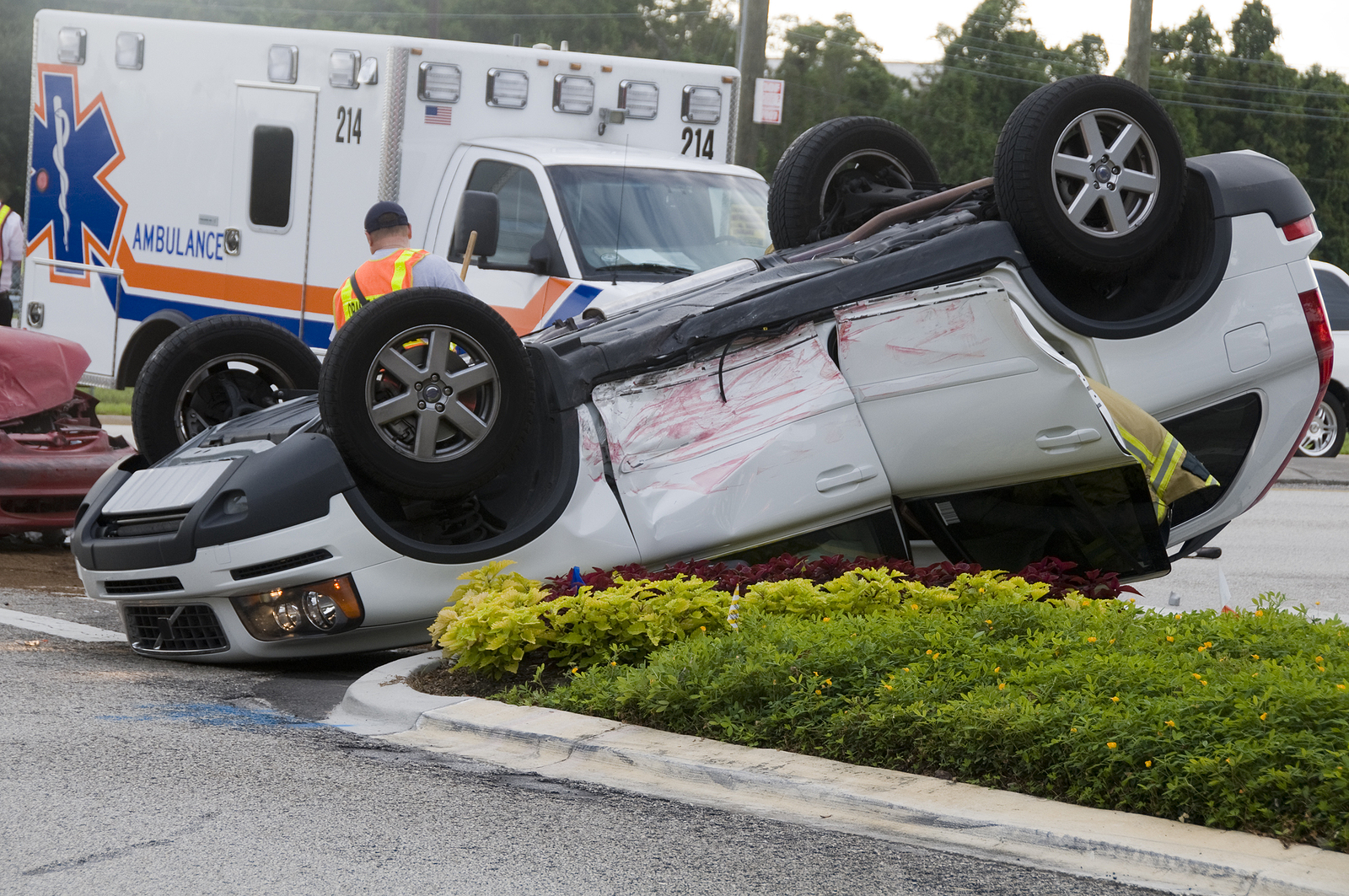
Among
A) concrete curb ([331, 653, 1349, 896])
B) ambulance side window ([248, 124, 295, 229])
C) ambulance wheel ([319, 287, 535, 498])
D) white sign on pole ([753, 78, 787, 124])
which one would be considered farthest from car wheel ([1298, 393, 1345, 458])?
concrete curb ([331, 653, 1349, 896])

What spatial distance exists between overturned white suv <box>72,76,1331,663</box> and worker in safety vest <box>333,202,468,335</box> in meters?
0.94

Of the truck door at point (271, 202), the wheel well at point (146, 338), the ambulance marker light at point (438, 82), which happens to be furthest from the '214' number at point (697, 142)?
the wheel well at point (146, 338)

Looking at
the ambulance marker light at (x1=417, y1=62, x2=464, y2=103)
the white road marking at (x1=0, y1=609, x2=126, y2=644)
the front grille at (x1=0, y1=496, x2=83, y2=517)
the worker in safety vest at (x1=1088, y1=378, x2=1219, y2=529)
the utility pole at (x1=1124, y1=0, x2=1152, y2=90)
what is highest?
the utility pole at (x1=1124, y1=0, x2=1152, y2=90)

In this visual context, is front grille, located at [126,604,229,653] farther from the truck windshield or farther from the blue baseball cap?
the truck windshield

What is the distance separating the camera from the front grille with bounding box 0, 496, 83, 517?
28.9 feet

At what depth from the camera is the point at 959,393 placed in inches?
246

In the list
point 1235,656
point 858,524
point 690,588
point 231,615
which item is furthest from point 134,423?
point 1235,656

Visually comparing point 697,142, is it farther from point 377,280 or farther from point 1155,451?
point 1155,451

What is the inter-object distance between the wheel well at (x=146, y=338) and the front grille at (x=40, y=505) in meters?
3.22

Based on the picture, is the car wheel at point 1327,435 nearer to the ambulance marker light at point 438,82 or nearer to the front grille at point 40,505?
the ambulance marker light at point 438,82

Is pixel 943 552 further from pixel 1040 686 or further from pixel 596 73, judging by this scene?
pixel 596 73

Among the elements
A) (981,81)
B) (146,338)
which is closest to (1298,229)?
(146,338)

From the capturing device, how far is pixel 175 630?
6.40 meters

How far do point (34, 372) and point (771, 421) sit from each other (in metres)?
4.95
